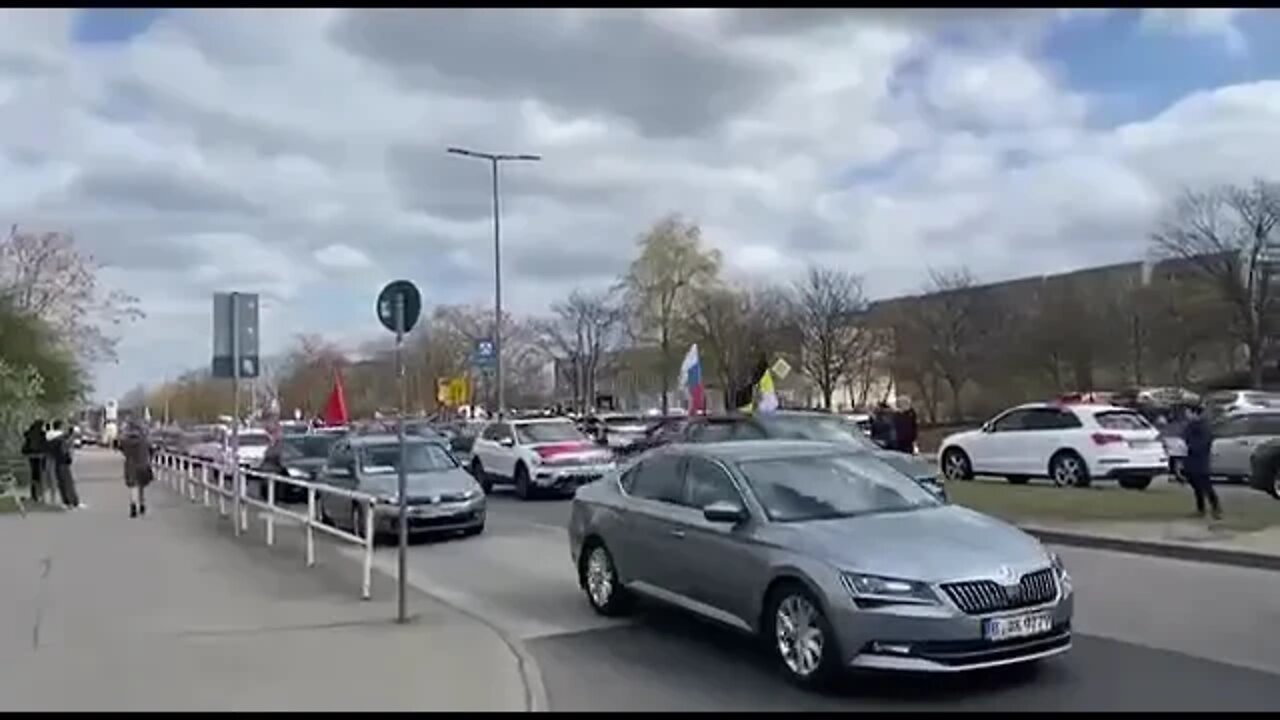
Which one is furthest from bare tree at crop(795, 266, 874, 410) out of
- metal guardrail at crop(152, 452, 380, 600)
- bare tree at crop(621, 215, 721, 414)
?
metal guardrail at crop(152, 452, 380, 600)

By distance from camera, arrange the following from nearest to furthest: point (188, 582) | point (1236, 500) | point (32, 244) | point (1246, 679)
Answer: point (1246, 679) < point (188, 582) < point (1236, 500) < point (32, 244)

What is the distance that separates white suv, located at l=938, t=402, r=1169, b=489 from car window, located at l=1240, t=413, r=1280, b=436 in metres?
1.83

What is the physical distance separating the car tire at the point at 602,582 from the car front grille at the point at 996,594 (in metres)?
3.72

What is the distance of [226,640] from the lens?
9797 millimetres

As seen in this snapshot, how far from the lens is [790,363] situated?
69.2m

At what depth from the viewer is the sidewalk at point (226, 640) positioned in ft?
25.5

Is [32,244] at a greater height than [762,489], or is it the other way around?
[32,244]

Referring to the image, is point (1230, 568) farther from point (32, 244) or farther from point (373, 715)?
point (32, 244)

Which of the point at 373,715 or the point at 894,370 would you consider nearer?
the point at 373,715

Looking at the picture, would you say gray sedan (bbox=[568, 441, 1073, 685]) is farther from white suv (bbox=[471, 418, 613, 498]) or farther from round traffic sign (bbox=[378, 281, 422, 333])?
white suv (bbox=[471, 418, 613, 498])

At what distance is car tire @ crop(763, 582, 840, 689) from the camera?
308 inches

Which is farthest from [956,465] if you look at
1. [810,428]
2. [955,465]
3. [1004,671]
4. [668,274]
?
[668,274]

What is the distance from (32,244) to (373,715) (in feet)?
146

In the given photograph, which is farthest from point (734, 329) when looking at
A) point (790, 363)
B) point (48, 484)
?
point (48, 484)
